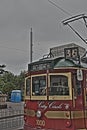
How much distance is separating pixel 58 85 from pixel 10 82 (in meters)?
62.7

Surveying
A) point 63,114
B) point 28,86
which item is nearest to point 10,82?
point 28,86

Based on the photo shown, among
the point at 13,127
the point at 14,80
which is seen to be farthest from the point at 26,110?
the point at 14,80

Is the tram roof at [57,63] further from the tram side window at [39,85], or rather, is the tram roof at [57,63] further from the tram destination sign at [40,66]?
the tram side window at [39,85]

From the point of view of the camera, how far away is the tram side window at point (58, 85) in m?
9.74

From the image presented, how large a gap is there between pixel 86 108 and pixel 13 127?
5.28 meters

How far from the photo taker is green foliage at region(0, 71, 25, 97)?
62500mm

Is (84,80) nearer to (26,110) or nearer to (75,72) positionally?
(75,72)

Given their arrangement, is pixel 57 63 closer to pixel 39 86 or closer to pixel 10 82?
pixel 39 86

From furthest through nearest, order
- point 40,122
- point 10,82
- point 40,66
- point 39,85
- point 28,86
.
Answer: point 10,82 → point 28,86 → point 40,66 → point 39,85 → point 40,122

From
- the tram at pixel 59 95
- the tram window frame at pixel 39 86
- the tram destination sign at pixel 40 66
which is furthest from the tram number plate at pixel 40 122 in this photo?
the tram destination sign at pixel 40 66

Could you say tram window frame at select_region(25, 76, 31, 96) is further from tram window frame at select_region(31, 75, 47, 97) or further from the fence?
the fence

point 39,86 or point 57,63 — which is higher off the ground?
point 57,63

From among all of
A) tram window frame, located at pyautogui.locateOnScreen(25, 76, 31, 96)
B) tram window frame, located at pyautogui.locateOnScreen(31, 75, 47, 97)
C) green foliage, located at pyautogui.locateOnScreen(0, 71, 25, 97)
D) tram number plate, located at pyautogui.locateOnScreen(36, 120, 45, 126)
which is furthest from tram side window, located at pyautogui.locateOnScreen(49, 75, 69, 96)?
green foliage, located at pyautogui.locateOnScreen(0, 71, 25, 97)

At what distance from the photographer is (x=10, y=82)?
7194cm
